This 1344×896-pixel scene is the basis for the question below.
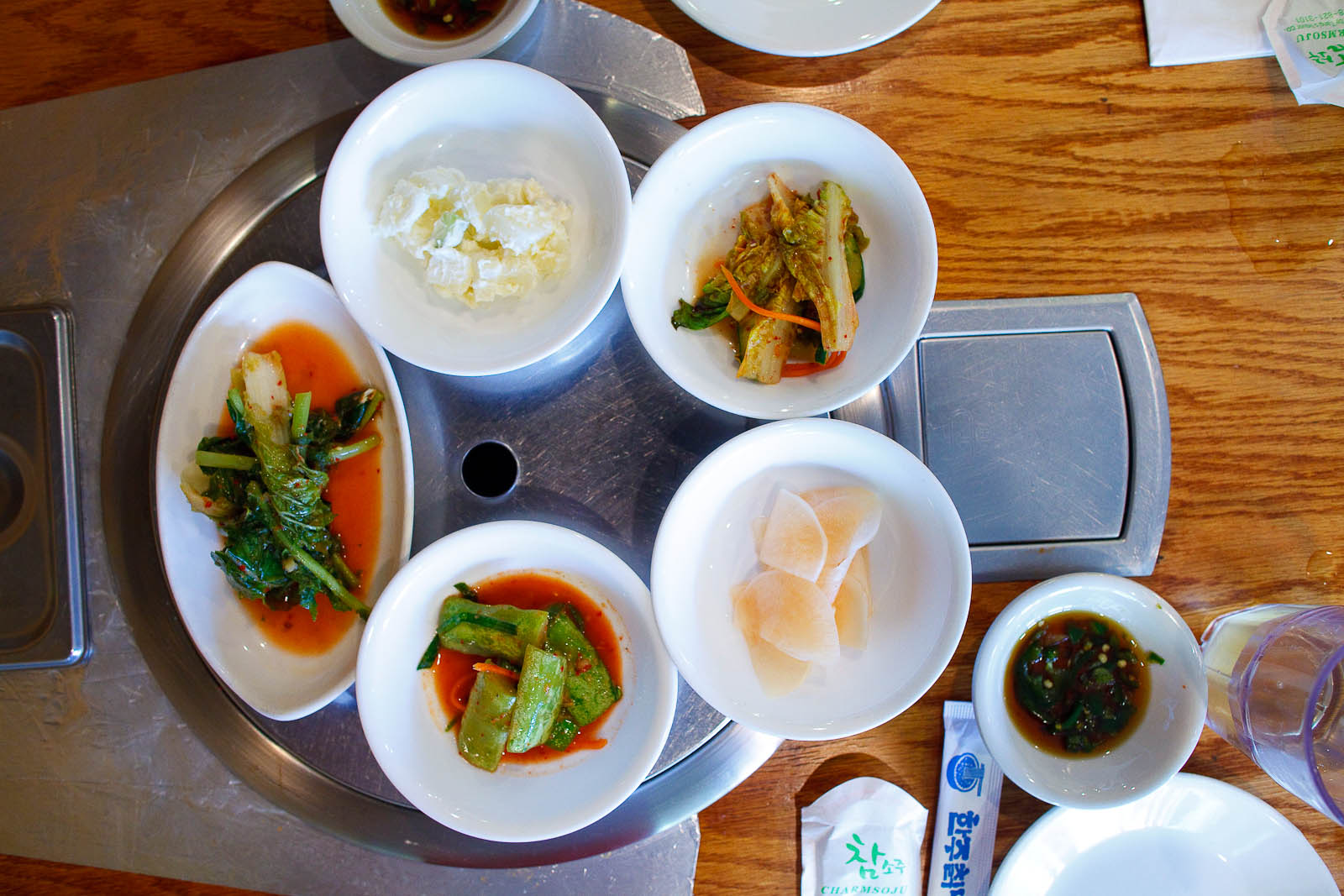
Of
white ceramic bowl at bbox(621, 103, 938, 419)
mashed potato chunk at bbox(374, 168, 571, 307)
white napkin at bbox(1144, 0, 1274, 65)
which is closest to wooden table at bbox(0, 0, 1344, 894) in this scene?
white napkin at bbox(1144, 0, 1274, 65)

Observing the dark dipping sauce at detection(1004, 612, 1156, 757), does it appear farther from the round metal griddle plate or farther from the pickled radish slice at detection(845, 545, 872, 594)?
the round metal griddle plate

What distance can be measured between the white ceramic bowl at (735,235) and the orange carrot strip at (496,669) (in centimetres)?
66

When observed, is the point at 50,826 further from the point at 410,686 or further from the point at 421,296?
the point at 421,296

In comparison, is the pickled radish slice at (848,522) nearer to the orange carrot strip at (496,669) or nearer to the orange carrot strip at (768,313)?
the orange carrot strip at (768,313)

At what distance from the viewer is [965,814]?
1.61 m

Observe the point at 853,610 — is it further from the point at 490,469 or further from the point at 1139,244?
the point at 1139,244

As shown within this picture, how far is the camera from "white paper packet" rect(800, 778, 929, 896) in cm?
160

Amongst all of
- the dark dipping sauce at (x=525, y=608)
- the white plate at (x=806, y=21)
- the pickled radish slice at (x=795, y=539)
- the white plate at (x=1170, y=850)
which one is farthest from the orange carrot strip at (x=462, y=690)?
the white plate at (x=806, y=21)

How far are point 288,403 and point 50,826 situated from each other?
1.22m

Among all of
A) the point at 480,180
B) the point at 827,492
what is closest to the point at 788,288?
the point at 827,492

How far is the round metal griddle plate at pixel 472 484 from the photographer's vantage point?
63.1 inches

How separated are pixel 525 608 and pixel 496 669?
136mm

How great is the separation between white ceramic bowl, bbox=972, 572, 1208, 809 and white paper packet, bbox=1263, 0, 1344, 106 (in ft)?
4.03

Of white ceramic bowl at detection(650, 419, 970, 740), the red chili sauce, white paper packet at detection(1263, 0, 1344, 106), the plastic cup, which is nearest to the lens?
white ceramic bowl at detection(650, 419, 970, 740)
